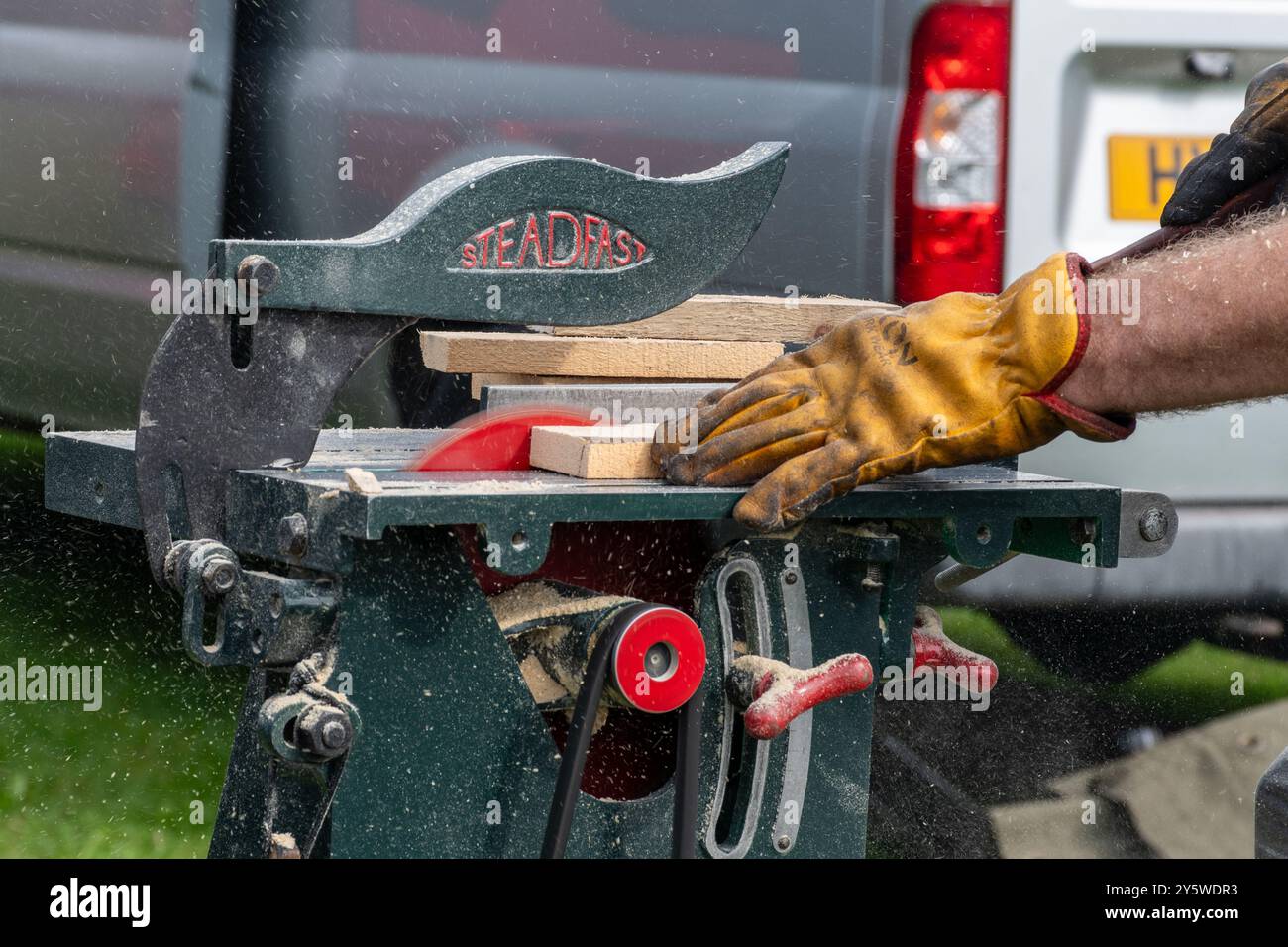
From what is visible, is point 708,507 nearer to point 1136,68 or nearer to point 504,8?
point 504,8

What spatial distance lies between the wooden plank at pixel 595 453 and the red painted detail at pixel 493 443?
1.1 inches

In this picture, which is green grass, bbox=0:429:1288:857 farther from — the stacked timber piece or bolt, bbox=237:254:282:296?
bolt, bbox=237:254:282:296

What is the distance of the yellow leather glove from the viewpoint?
78.7 inches

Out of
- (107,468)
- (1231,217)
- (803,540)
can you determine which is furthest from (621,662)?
(1231,217)

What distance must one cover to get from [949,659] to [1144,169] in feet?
4.67

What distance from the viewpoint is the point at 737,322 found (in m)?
2.78

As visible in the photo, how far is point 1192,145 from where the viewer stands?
325 cm

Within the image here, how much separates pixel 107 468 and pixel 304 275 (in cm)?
42

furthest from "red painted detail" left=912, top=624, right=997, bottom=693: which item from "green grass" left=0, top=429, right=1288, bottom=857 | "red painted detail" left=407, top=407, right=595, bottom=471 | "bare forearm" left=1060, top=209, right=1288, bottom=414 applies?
"green grass" left=0, top=429, right=1288, bottom=857

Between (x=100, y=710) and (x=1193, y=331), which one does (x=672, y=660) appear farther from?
(x=100, y=710)

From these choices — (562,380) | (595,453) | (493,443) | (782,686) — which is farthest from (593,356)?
(782,686)

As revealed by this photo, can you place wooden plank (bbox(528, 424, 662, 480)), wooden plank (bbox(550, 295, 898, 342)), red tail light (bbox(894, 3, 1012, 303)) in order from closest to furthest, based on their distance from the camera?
1. wooden plank (bbox(528, 424, 662, 480))
2. wooden plank (bbox(550, 295, 898, 342))
3. red tail light (bbox(894, 3, 1012, 303))

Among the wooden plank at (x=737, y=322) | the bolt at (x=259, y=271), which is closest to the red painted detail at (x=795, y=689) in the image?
the bolt at (x=259, y=271)

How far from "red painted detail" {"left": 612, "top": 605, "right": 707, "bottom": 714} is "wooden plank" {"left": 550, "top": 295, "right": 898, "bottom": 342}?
3.00ft
